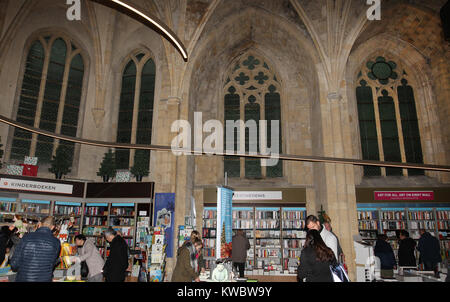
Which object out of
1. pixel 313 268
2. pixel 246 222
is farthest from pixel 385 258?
pixel 246 222

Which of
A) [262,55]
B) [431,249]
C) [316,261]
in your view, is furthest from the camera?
[262,55]

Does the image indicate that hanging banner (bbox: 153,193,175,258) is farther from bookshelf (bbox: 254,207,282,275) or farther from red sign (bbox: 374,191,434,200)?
red sign (bbox: 374,191,434,200)

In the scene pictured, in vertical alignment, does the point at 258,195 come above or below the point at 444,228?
above

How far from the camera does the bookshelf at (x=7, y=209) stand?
27.8 ft

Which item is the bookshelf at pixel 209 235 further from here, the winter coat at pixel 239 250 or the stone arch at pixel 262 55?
the winter coat at pixel 239 250

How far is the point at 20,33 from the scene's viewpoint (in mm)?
10797

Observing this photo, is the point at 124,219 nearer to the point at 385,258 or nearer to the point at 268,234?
the point at 268,234

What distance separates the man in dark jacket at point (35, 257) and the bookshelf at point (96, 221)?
6.61 m

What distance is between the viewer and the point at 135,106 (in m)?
11.9

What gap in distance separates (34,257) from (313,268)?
3.10m

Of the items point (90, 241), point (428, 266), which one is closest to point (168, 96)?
point (90, 241)

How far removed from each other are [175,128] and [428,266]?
26.7 feet

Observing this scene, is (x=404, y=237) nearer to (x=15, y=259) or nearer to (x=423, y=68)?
(x=15, y=259)

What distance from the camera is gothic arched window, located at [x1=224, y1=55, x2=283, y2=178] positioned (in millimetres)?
11921
